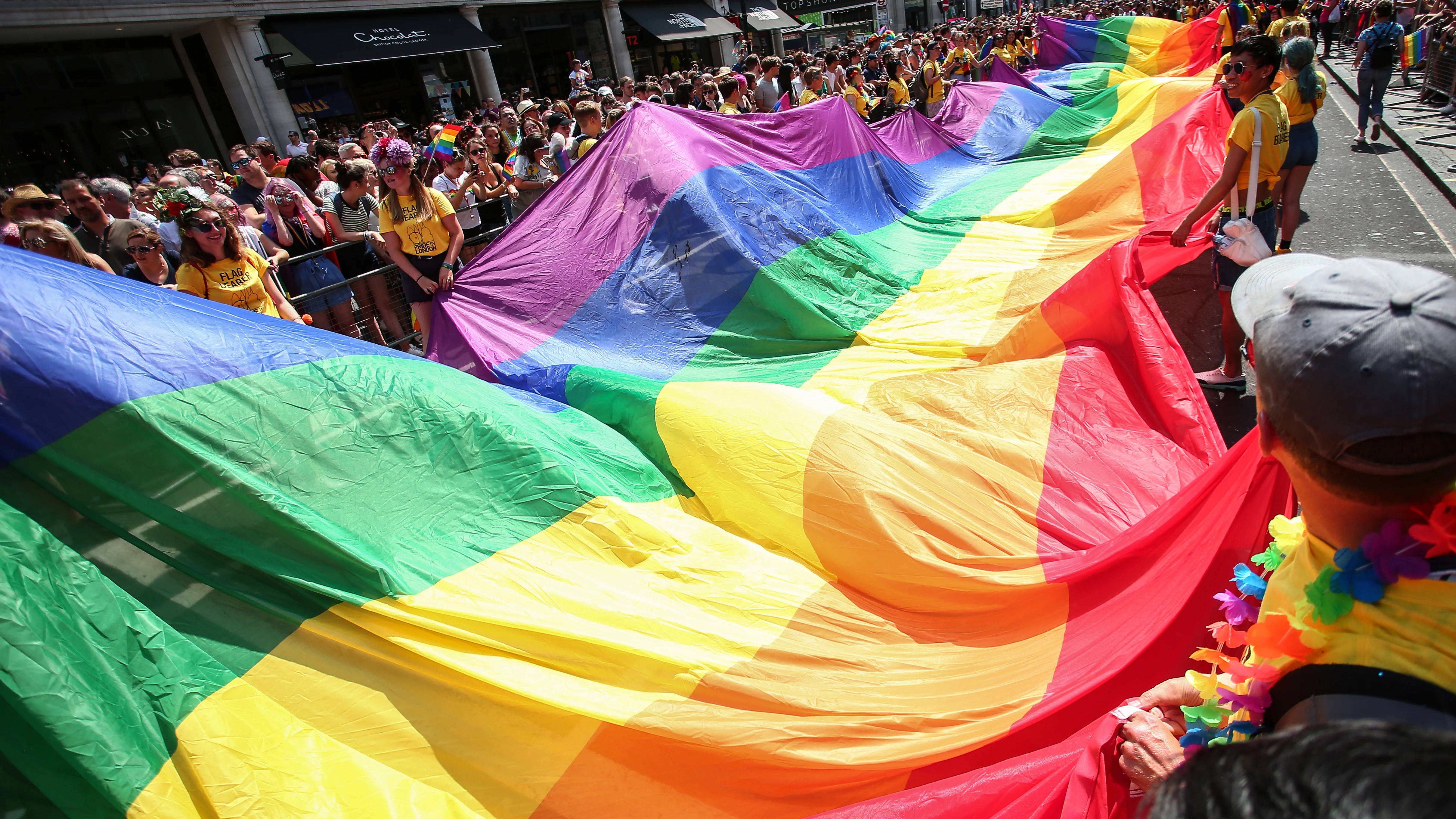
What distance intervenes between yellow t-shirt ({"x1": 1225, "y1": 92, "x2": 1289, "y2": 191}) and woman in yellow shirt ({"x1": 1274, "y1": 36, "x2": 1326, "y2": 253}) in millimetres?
1151

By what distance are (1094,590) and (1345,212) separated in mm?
6817

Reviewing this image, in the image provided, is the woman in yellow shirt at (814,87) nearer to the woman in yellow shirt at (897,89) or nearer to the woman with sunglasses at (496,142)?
the woman in yellow shirt at (897,89)

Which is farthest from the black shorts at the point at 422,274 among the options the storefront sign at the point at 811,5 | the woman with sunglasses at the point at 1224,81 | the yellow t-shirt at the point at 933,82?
the storefront sign at the point at 811,5

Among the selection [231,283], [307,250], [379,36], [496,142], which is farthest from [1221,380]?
[379,36]

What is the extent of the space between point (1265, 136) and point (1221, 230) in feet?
1.61

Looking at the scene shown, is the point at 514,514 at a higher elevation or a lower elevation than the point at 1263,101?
lower

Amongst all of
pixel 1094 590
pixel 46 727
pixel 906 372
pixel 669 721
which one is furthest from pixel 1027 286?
pixel 46 727

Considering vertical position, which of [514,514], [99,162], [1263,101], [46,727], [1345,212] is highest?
[99,162]

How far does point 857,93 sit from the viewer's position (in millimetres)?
10570

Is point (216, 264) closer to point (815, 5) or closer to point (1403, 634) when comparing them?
point (1403, 634)

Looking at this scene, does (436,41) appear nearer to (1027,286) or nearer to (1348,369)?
(1027,286)

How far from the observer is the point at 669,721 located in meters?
1.89

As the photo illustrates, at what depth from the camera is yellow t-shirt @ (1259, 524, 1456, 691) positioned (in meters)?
0.86

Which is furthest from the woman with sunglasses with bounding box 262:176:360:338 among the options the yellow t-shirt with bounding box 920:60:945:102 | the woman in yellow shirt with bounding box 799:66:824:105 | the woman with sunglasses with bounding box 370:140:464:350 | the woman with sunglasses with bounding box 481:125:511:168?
the yellow t-shirt with bounding box 920:60:945:102
